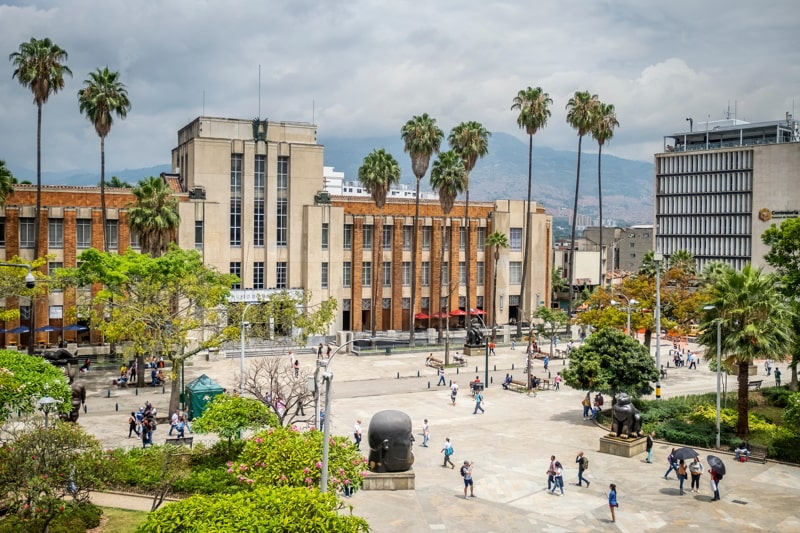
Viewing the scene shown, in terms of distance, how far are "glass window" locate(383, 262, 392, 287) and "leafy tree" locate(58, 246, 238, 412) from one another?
102ft

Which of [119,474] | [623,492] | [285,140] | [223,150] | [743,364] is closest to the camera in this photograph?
[119,474]

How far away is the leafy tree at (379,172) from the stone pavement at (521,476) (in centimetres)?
2754

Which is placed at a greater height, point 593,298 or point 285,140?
point 285,140

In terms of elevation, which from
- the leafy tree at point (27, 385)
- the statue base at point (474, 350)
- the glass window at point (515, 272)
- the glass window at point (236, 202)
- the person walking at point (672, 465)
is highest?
the glass window at point (236, 202)

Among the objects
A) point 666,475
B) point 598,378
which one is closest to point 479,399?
point 598,378

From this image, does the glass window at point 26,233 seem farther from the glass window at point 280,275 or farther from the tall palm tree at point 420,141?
the tall palm tree at point 420,141

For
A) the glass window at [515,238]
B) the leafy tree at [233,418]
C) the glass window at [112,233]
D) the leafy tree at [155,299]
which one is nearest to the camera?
the leafy tree at [233,418]

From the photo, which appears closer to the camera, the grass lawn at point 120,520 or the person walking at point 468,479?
the grass lawn at point 120,520

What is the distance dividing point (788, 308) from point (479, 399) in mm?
17853

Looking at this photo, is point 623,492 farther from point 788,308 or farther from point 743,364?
point 788,308

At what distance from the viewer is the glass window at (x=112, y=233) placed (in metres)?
66.5

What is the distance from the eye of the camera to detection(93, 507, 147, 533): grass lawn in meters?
23.9

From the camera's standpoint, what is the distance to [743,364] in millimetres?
36656

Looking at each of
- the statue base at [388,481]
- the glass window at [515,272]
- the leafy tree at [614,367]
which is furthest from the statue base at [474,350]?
the statue base at [388,481]
